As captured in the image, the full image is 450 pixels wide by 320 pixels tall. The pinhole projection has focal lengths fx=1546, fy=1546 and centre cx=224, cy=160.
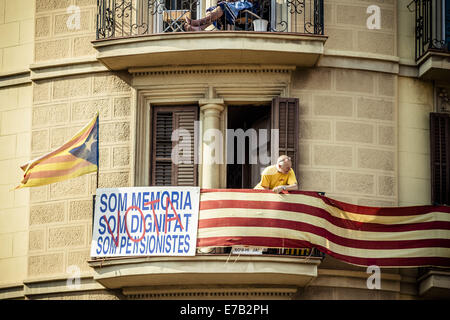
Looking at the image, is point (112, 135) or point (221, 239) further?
point (112, 135)

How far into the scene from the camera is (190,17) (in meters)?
28.0

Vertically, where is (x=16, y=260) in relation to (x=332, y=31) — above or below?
below

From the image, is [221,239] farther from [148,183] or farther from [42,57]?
[42,57]

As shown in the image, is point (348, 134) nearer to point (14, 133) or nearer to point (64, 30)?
point (64, 30)

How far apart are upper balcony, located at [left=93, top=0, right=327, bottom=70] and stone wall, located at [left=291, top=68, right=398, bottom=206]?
0.58 metres

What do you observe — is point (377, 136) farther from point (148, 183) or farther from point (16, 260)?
point (16, 260)

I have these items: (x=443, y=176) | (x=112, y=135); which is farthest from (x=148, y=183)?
(x=443, y=176)

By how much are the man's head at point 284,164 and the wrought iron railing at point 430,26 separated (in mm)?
3555

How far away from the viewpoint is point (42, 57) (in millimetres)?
28297

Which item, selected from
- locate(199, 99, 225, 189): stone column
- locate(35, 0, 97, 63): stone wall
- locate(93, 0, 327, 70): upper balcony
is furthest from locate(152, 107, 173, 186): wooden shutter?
locate(35, 0, 97, 63): stone wall

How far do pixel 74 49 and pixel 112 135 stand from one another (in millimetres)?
1872

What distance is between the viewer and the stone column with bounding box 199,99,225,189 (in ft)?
88.7

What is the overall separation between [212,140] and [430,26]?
4.47 metres

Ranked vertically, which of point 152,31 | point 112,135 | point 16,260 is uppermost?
point 152,31
